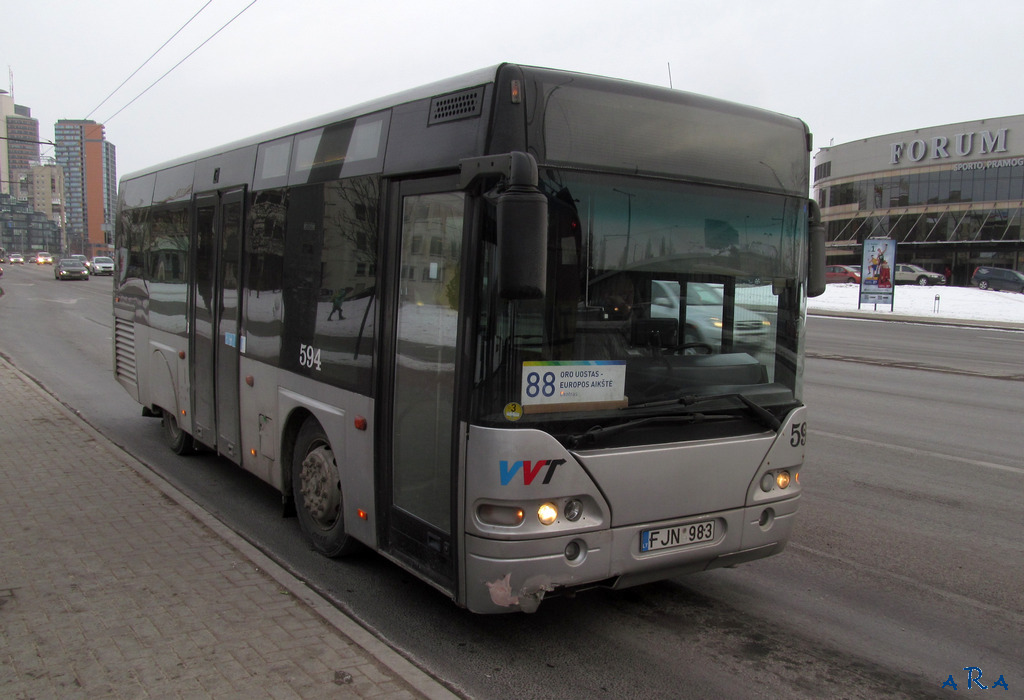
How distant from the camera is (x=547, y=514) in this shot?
390 centimetres

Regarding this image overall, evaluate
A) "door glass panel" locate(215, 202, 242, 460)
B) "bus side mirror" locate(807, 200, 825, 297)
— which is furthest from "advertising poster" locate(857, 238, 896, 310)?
"door glass panel" locate(215, 202, 242, 460)

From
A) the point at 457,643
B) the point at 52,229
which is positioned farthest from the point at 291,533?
the point at 52,229

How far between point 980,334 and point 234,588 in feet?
88.9

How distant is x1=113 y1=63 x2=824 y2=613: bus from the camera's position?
385cm

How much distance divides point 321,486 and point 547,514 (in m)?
2.09

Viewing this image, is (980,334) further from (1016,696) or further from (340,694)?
(340,694)

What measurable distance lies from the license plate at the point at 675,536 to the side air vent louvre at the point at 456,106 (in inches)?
89.1

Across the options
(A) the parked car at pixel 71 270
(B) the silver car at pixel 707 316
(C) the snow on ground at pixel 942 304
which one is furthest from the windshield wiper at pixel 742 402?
(A) the parked car at pixel 71 270

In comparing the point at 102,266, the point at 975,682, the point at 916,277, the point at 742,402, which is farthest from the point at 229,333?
the point at 102,266

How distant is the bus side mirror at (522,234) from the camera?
3.54 m

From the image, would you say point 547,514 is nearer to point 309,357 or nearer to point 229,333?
point 309,357

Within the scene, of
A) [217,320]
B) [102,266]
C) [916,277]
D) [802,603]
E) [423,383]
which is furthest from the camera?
[102,266]

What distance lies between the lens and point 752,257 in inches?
181

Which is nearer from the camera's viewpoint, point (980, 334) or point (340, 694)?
point (340, 694)
